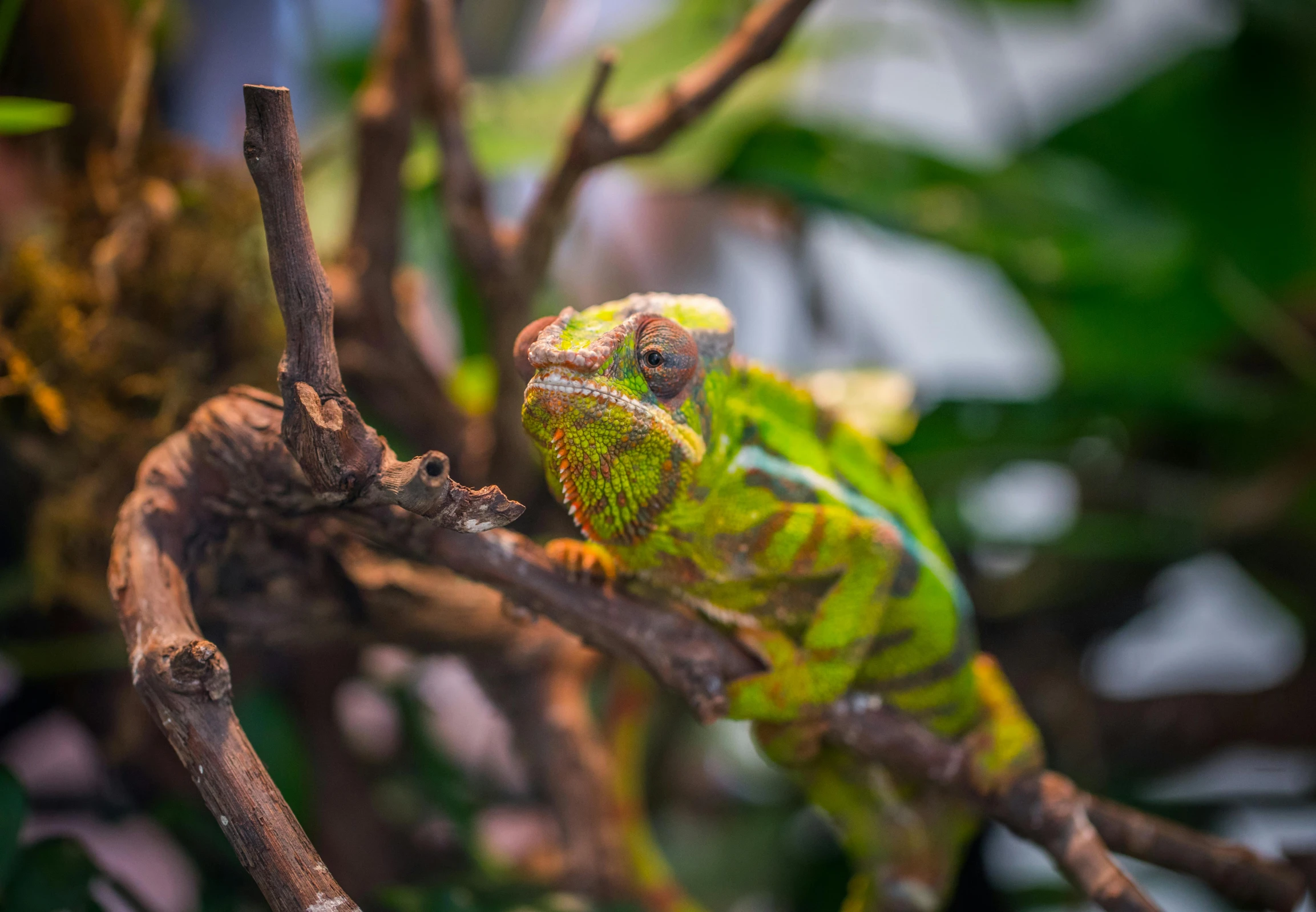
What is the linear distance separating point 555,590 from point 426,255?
1457 millimetres

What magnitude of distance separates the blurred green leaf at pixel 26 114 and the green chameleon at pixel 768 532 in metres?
0.73

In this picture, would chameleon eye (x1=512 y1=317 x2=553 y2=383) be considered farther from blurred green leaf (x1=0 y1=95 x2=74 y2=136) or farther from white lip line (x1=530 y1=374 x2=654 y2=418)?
blurred green leaf (x1=0 y1=95 x2=74 y2=136)

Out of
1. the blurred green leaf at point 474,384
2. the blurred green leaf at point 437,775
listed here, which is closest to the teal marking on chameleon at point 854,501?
the blurred green leaf at point 474,384

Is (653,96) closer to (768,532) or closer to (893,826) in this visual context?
(768,532)

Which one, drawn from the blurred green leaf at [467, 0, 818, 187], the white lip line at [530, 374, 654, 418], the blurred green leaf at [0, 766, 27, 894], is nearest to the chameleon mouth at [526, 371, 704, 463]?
the white lip line at [530, 374, 654, 418]

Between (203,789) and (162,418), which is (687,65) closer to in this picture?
(162,418)

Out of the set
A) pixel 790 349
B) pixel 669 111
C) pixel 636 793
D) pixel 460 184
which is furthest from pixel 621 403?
pixel 790 349

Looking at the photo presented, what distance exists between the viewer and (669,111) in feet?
4.59

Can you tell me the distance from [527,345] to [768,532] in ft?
1.35

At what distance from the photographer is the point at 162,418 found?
1.39 meters

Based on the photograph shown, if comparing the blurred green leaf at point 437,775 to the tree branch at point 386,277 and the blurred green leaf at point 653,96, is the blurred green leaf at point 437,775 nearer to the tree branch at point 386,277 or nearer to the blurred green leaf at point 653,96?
the tree branch at point 386,277

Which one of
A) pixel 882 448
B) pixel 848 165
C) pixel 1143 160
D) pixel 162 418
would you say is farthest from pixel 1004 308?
pixel 162 418

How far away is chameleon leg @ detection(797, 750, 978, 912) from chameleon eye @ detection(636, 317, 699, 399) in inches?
27.8

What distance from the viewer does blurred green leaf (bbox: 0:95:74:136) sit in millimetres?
1092
